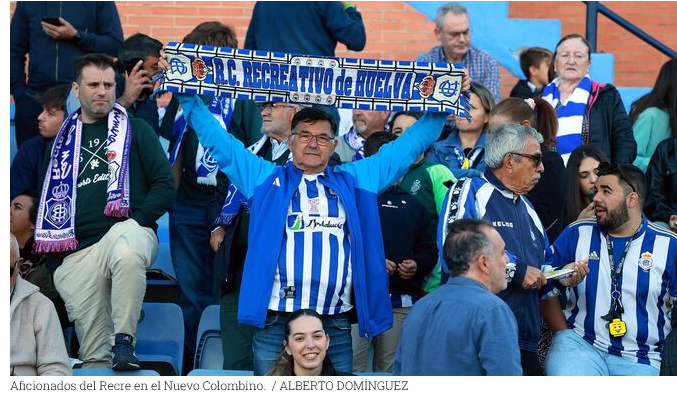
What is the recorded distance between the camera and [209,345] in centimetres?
751

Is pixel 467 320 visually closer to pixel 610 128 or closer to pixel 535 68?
pixel 610 128

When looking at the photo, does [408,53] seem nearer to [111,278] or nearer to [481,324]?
[111,278]

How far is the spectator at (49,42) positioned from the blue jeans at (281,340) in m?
3.48

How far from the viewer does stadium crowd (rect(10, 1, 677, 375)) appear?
6.20 meters

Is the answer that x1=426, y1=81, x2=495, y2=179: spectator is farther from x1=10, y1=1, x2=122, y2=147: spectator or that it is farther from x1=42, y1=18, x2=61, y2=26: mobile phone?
x1=42, y1=18, x2=61, y2=26: mobile phone

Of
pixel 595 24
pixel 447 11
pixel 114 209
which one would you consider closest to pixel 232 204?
pixel 114 209

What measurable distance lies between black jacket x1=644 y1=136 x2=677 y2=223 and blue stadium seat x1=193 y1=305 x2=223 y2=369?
104 inches

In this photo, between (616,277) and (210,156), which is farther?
(210,156)

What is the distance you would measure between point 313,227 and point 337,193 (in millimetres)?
208

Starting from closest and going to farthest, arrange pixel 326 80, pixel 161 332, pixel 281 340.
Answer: pixel 281 340, pixel 326 80, pixel 161 332

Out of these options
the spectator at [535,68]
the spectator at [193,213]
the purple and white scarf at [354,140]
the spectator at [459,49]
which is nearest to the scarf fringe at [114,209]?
the spectator at [193,213]

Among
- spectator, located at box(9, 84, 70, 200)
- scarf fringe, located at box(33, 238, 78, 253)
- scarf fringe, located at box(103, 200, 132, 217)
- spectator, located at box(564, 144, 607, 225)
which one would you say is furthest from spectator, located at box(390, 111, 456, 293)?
spectator, located at box(9, 84, 70, 200)

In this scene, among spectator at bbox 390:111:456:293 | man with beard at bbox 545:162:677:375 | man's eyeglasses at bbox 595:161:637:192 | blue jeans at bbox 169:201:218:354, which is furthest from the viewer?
blue jeans at bbox 169:201:218:354

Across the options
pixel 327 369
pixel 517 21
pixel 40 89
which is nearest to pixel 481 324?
pixel 327 369
